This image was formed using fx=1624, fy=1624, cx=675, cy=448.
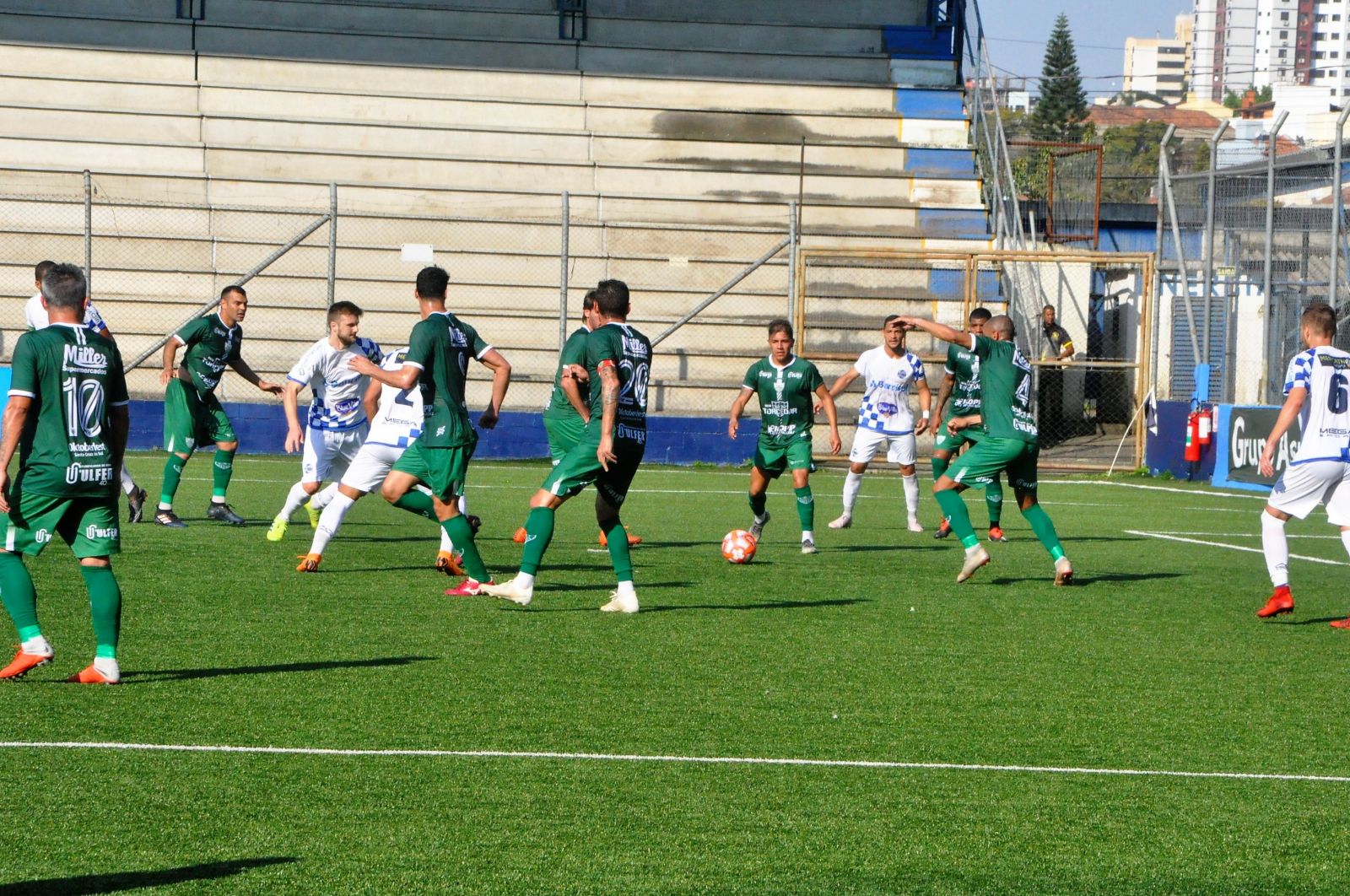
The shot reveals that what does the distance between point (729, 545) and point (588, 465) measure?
3.11 meters

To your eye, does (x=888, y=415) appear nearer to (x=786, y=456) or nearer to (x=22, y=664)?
(x=786, y=456)

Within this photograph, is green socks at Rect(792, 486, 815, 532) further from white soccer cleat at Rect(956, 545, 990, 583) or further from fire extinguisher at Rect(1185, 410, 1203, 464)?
fire extinguisher at Rect(1185, 410, 1203, 464)

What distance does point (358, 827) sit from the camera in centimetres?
502

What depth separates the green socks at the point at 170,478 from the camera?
45.6 ft

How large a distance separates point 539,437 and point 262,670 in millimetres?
16504

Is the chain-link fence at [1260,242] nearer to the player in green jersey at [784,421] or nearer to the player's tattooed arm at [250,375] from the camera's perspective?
the player in green jersey at [784,421]

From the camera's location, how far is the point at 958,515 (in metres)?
11.6

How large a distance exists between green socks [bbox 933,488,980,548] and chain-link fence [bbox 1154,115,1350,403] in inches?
401

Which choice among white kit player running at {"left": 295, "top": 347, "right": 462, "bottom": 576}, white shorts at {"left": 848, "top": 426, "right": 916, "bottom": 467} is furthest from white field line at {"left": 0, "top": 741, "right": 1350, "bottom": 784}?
white shorts at {"left": 848, "top": 426, "right": 916, "bottom": 467}

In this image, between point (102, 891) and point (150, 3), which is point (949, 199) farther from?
point (102, 891)

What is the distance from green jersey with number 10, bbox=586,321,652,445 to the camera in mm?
9352

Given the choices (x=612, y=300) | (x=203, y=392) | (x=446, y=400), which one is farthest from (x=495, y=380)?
(x=203, y=392)

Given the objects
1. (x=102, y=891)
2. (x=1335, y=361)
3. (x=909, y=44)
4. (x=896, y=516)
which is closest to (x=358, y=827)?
(x=102, y=891)

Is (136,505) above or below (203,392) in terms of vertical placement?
below
